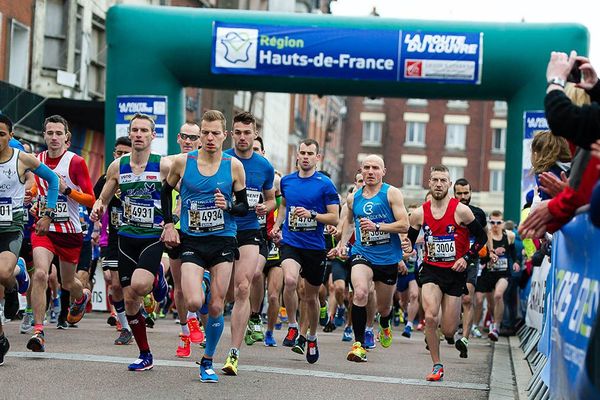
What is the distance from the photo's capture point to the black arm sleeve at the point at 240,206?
9555 millimetres

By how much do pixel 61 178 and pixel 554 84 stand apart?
738 centimetres

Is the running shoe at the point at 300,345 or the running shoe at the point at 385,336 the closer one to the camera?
the running shoe at the point at 300,345

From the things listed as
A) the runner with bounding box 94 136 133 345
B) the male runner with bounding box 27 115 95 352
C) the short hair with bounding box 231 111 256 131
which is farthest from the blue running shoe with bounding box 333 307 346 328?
the short hair with bounding box 231 111 256 131

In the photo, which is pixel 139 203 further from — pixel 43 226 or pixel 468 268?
pixel 468 268

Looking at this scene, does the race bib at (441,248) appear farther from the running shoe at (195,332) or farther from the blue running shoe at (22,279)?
the blue running shoe at (22,279)

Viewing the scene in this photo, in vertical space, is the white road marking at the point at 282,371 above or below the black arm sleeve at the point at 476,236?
below

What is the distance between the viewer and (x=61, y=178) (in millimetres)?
12500

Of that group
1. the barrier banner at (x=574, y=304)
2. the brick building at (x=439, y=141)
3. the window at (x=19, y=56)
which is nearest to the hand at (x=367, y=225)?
the barrier banner at (x=574, y=304)

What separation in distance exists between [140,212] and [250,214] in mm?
1620

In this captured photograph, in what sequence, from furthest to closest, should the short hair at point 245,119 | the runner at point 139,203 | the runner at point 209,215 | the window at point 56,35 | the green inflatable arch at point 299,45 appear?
1. the window at point 56,35
2. the green inflatable arch at point 299,45
3. the short hair at point 245,119
4. the runner at point 139,203
5. the runner at point 209,215

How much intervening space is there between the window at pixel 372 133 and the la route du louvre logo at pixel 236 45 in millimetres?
59365

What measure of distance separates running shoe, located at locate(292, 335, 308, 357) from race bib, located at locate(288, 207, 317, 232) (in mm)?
1097

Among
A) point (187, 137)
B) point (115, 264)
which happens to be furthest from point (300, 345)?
point (187, 137)

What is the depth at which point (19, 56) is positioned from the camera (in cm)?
2677
